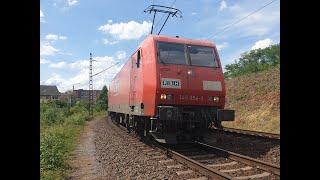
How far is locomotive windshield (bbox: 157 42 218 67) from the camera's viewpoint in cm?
1094

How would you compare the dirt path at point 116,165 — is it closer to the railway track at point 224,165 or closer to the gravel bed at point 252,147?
the railway track at point 224,165

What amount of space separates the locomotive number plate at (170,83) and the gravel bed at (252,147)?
1779mm

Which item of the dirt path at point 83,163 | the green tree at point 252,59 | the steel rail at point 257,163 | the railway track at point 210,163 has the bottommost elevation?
the dirt path at point 83,163

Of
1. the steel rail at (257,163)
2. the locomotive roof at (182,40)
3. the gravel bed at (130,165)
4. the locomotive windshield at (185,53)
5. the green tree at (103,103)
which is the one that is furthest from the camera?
the green tree at (103,103)

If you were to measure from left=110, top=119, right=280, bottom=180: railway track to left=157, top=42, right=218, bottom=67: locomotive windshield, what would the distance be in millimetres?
2459

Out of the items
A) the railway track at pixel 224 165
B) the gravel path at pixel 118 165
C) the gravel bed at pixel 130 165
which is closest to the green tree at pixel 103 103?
the gravel path at pixel 118 165

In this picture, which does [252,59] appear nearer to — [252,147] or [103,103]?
[103,103]

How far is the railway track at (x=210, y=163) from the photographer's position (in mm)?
7189

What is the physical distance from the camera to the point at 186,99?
34.6ft

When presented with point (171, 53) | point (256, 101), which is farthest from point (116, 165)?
point (256, 101)

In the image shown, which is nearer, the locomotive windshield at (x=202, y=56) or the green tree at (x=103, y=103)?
the locomotive windshield at (x=202, y=56)

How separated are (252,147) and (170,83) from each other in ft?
10.3

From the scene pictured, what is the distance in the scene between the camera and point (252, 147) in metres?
11.1
